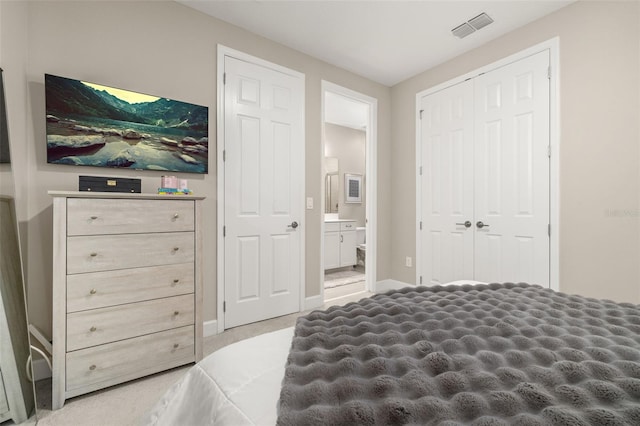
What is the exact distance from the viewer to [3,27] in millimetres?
1577

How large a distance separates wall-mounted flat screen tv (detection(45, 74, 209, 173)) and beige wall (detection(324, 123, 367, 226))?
369cm

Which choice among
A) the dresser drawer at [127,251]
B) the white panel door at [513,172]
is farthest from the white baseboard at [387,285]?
the dresser drawer at [127,251]

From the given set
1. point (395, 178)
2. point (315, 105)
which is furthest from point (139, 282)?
point (395, 178)

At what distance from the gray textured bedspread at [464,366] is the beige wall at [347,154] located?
4951 millimetres

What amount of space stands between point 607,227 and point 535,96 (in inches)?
50.9

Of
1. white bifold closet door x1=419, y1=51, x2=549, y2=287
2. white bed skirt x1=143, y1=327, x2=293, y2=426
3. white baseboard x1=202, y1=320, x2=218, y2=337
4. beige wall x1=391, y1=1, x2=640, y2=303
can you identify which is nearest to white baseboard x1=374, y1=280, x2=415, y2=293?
white bifold closet door x1=419, y1=51, x2=549, y2=287

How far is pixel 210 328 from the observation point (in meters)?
2.60

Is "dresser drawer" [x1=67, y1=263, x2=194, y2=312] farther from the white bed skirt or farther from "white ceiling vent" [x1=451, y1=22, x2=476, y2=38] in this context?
"white ceiling vent" [x1=451, y1=22, x2=476, y2=38]

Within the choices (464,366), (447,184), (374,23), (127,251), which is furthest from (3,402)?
(447,184)

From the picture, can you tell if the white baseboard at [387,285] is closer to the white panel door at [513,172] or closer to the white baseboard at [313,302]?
the white baseboard at [313,302]

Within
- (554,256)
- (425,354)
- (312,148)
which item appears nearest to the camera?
(425,354)

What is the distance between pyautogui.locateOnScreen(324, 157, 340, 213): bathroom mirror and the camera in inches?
238

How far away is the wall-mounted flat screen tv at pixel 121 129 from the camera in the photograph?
1.93 meters

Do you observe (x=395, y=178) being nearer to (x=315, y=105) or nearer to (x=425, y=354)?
(x=315, y=105)
